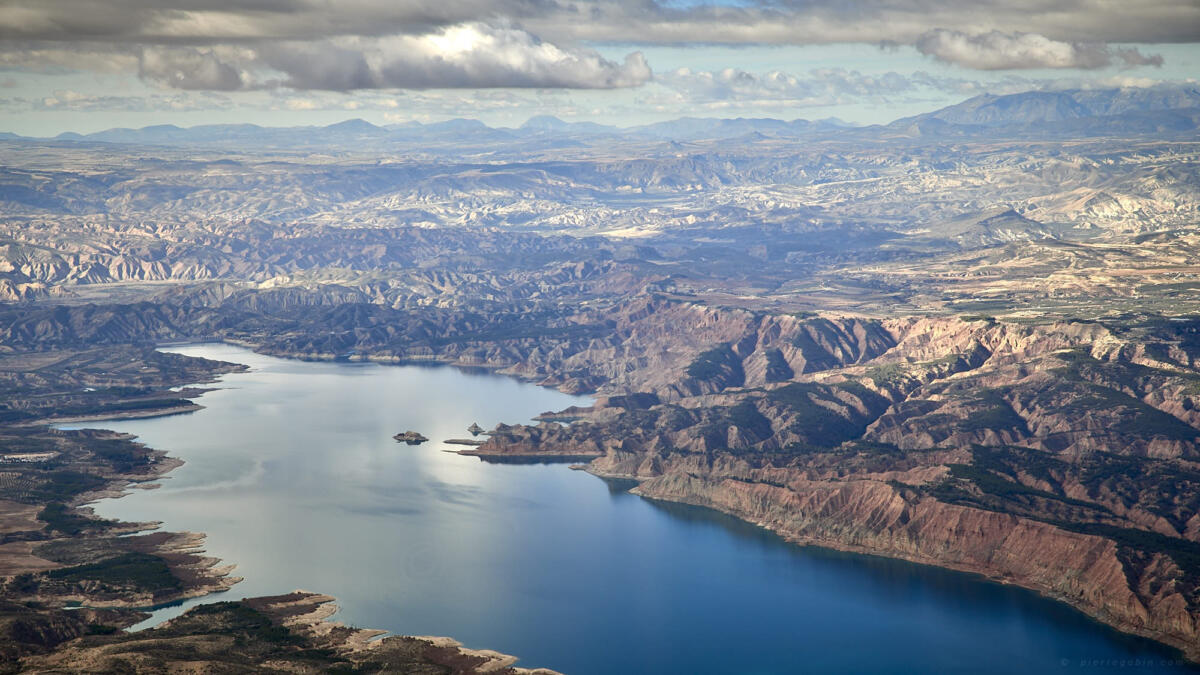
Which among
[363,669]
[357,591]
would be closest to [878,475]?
[357,591]

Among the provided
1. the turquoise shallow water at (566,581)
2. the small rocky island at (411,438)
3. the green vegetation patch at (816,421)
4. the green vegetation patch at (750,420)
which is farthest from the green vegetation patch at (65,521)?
the green vegetation patch at (816,421)

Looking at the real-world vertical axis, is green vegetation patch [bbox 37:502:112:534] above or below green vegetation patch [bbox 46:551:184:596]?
below

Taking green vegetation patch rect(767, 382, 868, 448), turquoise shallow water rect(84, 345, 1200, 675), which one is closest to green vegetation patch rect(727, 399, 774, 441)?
green vegetation patch rect(767, 382, 868, 448)

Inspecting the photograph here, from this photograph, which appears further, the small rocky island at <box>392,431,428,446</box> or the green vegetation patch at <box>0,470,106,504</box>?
the small rocky island at <box>392,431,428,446</box>

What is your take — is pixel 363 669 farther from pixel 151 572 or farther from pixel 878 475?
pixel 878 475

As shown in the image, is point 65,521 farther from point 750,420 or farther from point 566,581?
point 750,420

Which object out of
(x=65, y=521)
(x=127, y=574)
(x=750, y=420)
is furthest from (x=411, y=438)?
(x=127, y=574)

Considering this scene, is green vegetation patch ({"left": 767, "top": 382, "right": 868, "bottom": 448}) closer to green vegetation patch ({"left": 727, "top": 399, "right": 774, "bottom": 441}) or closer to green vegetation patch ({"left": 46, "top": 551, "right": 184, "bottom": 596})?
green vegetation patch ({"left": 727, "top": 399, "right": 774, "bottom": 441})
